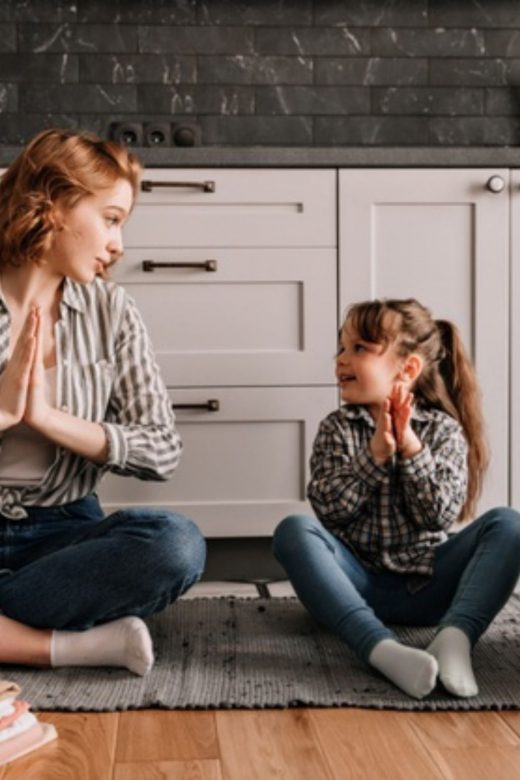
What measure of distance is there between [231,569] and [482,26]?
5.72ft

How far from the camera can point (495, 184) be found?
3.06 metres

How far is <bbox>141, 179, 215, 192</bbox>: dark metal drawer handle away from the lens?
298 centimetres

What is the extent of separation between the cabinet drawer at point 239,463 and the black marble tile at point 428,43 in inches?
48.2

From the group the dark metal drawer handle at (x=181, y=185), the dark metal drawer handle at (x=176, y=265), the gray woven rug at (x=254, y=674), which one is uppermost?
the dark metal drawer handle at (x=181, y=185)

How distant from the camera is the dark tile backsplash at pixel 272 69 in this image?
368 centimetres

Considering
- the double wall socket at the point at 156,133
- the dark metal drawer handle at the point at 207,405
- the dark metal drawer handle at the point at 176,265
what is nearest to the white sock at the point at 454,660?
the dark metal drawer handle at the point at 207,405

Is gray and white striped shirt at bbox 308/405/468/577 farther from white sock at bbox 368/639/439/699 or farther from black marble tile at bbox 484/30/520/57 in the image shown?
black marble tile at bbox 484/30/520/57

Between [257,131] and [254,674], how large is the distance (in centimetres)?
197

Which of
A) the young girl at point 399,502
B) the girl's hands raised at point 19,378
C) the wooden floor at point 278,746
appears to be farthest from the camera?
the young girl at point 399,502

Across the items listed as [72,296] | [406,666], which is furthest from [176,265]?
[406,666]

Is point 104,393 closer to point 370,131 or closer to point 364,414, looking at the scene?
point 364,414

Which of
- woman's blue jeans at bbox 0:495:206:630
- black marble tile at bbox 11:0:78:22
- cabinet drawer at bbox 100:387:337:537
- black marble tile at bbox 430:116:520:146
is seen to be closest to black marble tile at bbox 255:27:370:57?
black marble tile at bbox 430:116:520:146

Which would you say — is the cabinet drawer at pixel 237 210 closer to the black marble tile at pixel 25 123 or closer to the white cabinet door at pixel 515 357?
the white cabinet door at pixel 515 357

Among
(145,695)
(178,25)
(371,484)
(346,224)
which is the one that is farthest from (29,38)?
(145,695)
